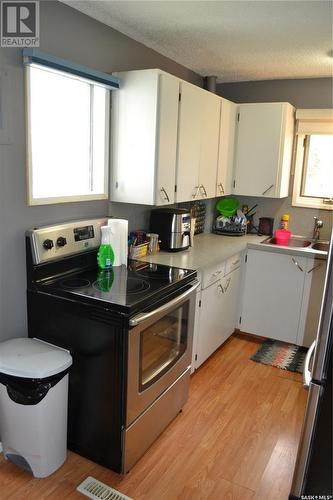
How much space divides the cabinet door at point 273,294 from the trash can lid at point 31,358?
6.26ft

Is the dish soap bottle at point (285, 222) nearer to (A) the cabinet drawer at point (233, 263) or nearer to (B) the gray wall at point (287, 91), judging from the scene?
(A) the cabinet drawer at point (233, 263)

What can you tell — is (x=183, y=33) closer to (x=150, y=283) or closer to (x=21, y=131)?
(x=21, y=131)

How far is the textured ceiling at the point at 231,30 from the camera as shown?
201 centimetres

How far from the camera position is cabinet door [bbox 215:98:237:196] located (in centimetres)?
328

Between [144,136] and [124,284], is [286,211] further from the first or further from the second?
[124,284]

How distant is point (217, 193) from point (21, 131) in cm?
186

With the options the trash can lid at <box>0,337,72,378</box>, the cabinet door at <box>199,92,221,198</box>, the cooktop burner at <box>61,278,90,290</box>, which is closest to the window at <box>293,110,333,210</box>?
the cabinet door at <box>199,92,221,198</box>

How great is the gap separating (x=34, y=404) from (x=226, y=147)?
253cm

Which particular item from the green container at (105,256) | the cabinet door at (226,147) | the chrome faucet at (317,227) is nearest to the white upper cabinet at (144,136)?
the green container at (105,256)

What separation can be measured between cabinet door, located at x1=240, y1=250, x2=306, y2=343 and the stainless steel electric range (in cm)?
119

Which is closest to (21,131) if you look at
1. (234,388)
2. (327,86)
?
(234,388)

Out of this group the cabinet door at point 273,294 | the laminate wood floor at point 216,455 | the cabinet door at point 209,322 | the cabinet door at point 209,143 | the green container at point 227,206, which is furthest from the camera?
the green container at point 227,206

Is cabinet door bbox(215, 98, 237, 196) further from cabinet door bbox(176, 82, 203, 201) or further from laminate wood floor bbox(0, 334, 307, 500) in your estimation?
laminate wood floor bbox(0, 334, 307, 500)

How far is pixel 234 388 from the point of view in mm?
2727
